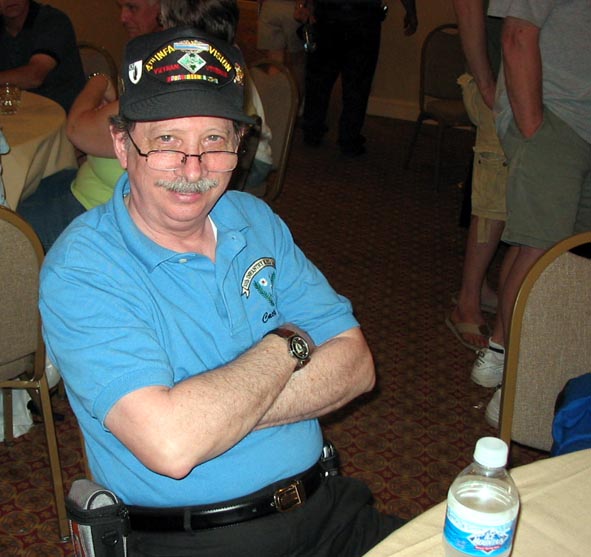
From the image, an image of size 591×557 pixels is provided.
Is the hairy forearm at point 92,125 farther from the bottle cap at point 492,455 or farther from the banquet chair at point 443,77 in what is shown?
the banquet chair at point 443,77

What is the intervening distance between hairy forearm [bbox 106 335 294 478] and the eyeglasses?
0.36 meters

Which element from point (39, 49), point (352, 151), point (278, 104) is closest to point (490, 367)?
point (278, 104)

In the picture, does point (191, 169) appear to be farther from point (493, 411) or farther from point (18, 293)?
point (493, 411)

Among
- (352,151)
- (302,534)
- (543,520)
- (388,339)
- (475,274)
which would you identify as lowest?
(388,339)

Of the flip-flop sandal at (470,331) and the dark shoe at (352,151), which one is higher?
the dark shoe at (352,151)

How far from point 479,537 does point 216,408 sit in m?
0.44

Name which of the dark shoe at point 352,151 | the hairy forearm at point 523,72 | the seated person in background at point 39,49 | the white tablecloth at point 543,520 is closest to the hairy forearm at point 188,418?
the white tablecloth at point 543,520

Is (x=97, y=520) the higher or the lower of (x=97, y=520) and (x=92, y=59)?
the lower

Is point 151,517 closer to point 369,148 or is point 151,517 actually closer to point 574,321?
point 574,321

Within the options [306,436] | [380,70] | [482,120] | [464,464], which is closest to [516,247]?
[482,120]

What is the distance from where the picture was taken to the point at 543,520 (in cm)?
107

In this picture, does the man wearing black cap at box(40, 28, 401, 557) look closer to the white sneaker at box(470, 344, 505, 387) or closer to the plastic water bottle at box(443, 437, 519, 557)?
the plastic water bottle at box(443, 437, 519, 557)

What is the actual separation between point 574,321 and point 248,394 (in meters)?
0.74

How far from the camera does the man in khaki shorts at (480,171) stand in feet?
9.18
